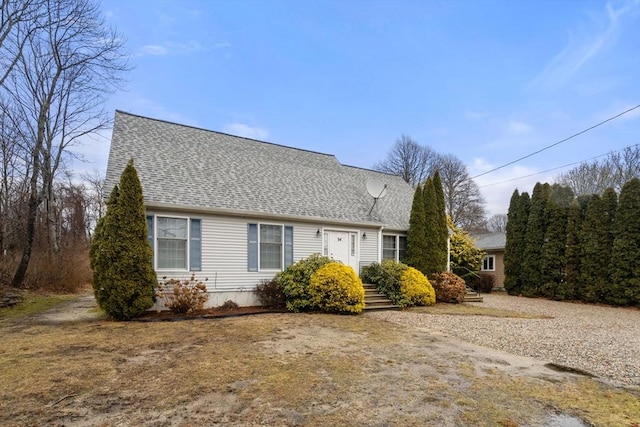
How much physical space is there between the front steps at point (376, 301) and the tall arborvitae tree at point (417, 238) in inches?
102

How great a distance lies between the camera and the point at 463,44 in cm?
1302

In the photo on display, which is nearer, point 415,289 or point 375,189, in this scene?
point 415,289

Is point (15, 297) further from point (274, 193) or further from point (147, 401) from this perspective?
point (147, 401)

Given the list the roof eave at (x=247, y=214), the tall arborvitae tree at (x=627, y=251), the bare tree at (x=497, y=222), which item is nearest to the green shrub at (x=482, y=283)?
the tall arborvitae tree at (x=627, y=251)

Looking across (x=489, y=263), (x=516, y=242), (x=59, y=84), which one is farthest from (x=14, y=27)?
(x=489, y=263)

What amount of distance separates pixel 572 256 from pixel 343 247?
10703 mm

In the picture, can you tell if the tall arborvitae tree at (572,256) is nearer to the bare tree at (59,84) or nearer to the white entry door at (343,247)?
the white entry door at (343,247)

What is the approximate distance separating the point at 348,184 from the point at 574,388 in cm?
1194

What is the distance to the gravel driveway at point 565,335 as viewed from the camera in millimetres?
5852

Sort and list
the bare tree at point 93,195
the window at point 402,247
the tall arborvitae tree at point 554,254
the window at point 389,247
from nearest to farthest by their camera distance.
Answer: the window at point 389,247 → the window at point 402,247 → the tall arborvitae tree at point 554,254 → the bare tree at point 93,195

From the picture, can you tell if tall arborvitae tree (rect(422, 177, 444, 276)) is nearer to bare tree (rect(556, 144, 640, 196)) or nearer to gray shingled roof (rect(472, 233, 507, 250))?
gray shingled roof (rect(472, 233, 507, 250))

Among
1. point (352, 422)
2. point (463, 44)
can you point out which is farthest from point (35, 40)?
point (352, 422)

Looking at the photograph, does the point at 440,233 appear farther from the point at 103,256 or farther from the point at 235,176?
the point at 103,256

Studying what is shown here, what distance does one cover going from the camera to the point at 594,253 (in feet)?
48.7
